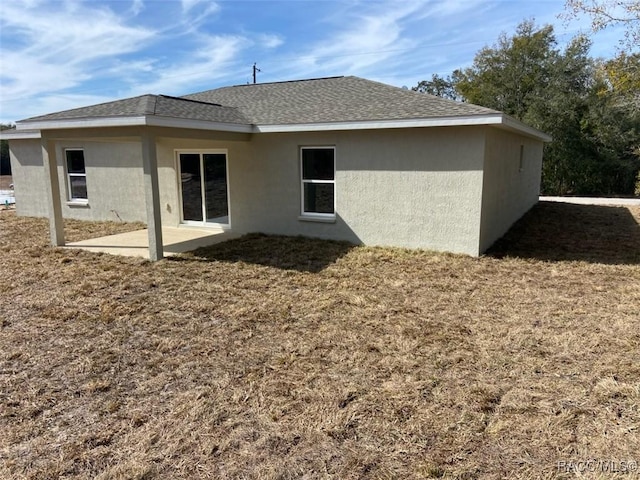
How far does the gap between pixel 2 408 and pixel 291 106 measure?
8.87 meters

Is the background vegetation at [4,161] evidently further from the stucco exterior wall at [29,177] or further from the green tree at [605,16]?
the green tree at [605,16]

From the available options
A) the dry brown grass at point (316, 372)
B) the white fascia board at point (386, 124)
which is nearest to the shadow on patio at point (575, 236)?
the dry brown grass at point (316, 372)

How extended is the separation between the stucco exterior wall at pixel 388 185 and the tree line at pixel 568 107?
1690 centimetres

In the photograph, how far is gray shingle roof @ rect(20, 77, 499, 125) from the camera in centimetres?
851

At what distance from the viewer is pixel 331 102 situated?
34.8ft

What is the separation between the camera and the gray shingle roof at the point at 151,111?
8.21 m

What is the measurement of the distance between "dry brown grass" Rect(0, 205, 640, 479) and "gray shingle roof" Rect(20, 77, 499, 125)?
119 inches

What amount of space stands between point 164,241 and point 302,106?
4.61m

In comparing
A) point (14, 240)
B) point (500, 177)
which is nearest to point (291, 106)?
point (500, 177)

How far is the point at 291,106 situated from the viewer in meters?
11.0

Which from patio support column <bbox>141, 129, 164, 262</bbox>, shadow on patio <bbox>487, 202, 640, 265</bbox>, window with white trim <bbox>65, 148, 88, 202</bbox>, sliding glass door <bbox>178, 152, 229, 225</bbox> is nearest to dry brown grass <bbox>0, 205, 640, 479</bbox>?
patio support column <bbox>141, 129, 164, 262</bbox>

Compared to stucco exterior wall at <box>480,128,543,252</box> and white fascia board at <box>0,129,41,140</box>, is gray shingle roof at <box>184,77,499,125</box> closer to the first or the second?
stucco exterior wall at <box>480,128,543,252</box>

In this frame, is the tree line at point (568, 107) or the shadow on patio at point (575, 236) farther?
the tree line at point (568, 107)

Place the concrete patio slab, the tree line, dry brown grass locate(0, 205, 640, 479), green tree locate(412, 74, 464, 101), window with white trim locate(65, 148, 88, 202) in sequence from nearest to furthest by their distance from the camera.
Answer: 1. dry brown grass locate(0, 205, 640, 479)
2. the concrete patio slab
3. window with white trim locate(65, 148, 88, 202)
4. the tree line
5. green tree locate(412, 74, 464, 101)
